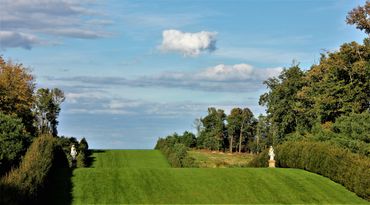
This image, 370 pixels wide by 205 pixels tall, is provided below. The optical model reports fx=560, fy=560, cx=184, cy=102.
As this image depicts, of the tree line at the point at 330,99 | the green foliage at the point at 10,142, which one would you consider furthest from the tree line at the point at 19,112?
the tree line at the point at 330,99

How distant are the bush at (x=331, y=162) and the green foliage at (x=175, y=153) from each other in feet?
80.7

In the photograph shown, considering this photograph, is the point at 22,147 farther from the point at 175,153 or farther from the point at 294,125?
the point at 294,125

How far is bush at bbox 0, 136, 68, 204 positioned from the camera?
71.6ft

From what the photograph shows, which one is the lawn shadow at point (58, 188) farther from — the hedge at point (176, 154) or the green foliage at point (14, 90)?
the hedge at point (176, 154)

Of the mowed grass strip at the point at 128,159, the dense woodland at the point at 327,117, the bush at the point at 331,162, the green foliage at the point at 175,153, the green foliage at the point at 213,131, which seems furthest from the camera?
the green foliage at the point at 213,131

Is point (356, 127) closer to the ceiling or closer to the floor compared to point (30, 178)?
closer to the ceiling

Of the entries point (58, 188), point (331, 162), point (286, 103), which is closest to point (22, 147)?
point (58, 188)

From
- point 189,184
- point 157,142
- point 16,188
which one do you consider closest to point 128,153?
point 157,142

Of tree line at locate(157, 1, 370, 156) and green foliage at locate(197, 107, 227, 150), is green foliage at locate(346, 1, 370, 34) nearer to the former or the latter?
tree line at locate(157, 1, 370, 156)

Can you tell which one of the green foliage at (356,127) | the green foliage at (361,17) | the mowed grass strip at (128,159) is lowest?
the mowed grass strip at (128,159)

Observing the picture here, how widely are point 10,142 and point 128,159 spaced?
41.6m

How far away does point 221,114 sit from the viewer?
115938 mm

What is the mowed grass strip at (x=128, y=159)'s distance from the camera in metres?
74.0

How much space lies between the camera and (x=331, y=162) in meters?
37.0
